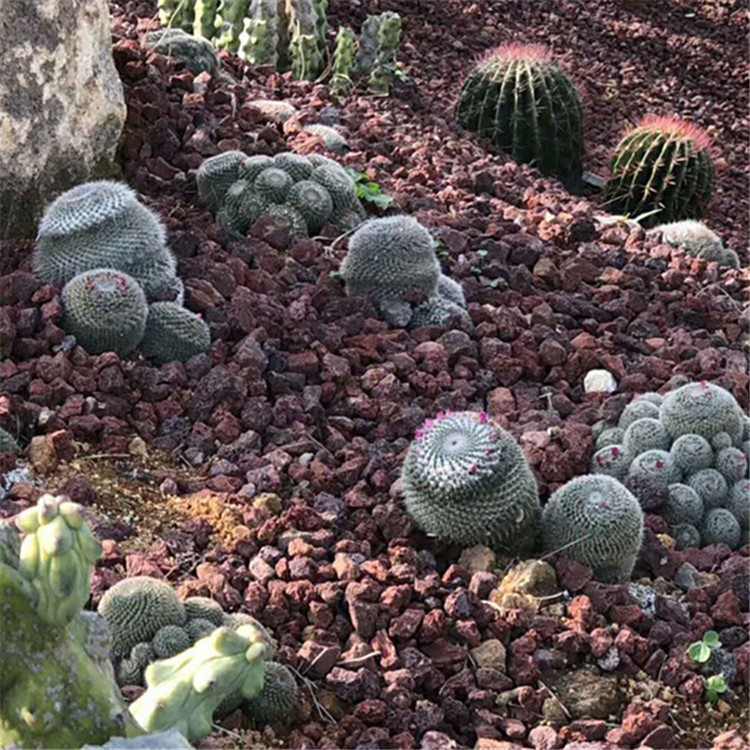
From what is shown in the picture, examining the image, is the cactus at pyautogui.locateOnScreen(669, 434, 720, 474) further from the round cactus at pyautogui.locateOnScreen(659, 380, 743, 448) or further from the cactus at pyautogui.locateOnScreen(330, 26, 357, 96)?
the cactus at pyautogui.locateOnScreen(330, 26, 357, 96)

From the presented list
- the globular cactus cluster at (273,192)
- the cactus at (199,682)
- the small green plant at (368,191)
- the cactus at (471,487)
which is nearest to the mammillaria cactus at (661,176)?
the small green plant at (368,191)

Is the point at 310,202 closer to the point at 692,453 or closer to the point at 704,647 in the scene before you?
the point at 692,453

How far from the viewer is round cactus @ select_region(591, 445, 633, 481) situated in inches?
162

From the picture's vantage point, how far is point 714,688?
11.1 feet

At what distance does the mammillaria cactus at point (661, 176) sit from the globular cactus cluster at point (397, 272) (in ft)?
8.39

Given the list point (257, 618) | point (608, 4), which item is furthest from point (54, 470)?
point (608, 4)

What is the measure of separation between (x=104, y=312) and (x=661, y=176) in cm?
371

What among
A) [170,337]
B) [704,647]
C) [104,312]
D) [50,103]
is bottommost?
[704,647]

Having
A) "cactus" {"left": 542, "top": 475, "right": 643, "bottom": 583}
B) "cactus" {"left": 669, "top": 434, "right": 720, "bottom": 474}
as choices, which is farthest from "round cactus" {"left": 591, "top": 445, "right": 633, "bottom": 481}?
"cactus" {"left": 542, "top": 475, "right": 643, "bottom": 583}

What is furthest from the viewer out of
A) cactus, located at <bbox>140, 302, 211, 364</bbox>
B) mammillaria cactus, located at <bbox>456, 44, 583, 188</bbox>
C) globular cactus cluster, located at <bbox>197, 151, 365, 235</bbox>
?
mammillaria cactus, located at <bbox>456, 44, 583, 188</bbox>

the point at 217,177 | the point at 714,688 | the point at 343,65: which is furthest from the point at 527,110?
the point at 714,688

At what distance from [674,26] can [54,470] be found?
763 centimetres

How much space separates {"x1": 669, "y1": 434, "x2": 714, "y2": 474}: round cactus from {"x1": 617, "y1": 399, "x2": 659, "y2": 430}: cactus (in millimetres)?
206

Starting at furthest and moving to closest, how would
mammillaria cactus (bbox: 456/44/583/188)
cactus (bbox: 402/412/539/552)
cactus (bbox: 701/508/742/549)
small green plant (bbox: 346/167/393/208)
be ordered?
mammillaria cactus (bbox: 456/44/583/188) < small green plant (bbox: 346/167/393/208) < cactus (bbox: 701/508/742/549) < cactus (bbox: 402/412/539/552)
